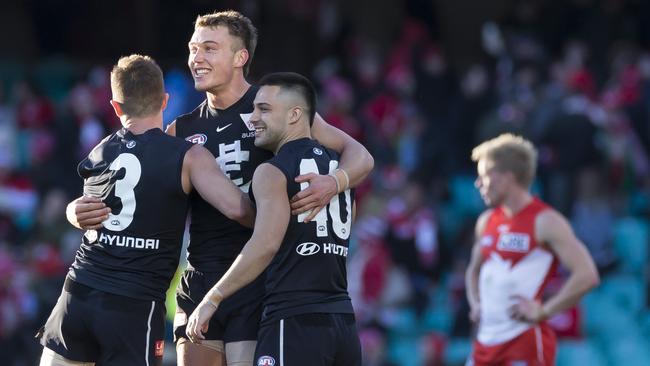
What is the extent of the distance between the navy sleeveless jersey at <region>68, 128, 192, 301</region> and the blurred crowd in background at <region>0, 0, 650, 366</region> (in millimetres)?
5136

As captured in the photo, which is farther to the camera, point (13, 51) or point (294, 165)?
point (13, 51)

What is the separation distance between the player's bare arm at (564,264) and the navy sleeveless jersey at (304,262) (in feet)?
6.63

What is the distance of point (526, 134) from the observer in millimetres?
13406

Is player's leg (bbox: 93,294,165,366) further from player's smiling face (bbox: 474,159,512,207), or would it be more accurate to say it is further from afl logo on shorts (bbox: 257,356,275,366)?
player's smiling face (bbox: 474,159,512,207)

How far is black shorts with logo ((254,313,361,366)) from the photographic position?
5984 mm

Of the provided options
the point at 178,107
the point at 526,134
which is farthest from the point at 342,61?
the point at 526,134

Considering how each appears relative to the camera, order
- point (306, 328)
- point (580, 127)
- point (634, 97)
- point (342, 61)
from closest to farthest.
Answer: point (306, 328)
point (580, 127)
point (634, 97)
point (342, 61)

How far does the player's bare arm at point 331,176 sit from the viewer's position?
6031 mm

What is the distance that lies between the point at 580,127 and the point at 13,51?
7965 millimetres

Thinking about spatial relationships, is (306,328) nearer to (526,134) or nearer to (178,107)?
(526,134)

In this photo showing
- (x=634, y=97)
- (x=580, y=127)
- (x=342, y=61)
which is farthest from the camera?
(x=342, y=61)

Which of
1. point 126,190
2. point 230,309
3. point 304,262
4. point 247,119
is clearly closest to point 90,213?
point 126,190

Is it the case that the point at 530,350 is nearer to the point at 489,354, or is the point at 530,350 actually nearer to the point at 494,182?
the point at 489,354

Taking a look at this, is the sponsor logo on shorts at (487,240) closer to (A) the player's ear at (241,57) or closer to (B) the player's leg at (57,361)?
(A) the player's ear at (241,57)
